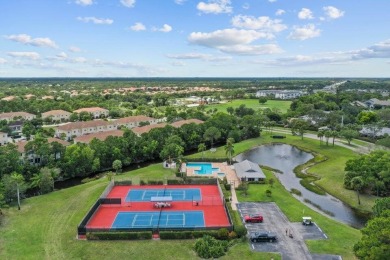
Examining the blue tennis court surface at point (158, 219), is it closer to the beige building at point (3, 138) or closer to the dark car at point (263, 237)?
the dark car at point (263, 237)

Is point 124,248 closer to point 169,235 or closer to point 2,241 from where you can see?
point 169,235

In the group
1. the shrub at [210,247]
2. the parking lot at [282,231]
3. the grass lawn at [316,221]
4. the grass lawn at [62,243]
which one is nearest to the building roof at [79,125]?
the grass lawn at [62,243]

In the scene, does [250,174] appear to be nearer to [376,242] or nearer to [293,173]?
[293,173]

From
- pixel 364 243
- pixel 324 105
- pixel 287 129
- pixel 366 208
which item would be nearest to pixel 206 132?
pixel 287 129

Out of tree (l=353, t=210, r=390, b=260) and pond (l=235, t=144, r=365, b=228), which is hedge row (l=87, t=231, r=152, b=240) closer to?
tree (l=353, t=210, r=390, b=260)

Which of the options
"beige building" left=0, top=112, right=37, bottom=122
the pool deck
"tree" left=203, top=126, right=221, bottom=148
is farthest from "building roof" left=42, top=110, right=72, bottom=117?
the pool deck

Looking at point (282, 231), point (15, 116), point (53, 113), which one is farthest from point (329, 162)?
point (15, 116)
